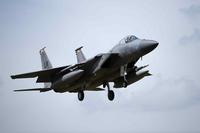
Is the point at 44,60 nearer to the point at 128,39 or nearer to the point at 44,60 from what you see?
the point at 44,60

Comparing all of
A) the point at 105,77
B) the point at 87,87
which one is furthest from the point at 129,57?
the point at 87,87

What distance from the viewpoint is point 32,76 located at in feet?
89.5

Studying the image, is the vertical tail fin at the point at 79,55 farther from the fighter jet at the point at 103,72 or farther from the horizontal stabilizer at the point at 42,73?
the horizontal stabilizer at the point at 42,73

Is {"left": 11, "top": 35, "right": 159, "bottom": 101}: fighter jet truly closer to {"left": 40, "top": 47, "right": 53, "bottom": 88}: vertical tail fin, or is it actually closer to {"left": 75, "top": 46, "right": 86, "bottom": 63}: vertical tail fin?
{"left": 75, "top": 46, "right": 86, "bottom": 63}: vertical tail fin

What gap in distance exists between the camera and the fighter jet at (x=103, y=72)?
23.5 m

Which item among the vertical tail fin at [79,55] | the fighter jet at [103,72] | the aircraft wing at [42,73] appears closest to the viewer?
the fighter jet at [103,72]

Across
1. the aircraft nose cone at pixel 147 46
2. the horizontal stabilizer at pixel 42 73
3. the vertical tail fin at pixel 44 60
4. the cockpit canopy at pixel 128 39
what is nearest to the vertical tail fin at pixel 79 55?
the vertical tail fin at pixel 44 60

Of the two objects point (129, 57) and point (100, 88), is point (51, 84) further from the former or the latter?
point (129, 57)

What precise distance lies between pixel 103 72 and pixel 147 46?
11.4ft

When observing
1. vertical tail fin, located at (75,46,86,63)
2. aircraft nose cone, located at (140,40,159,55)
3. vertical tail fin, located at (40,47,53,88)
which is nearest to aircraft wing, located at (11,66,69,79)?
vertical tail fin, located at (75,46,86,63)

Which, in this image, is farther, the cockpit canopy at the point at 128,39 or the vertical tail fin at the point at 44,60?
the vertical tail fin at the point at 44,60

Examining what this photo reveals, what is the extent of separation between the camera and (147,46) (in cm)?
2267

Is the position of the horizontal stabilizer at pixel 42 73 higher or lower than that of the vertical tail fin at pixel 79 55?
lower

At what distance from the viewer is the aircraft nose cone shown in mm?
22573
